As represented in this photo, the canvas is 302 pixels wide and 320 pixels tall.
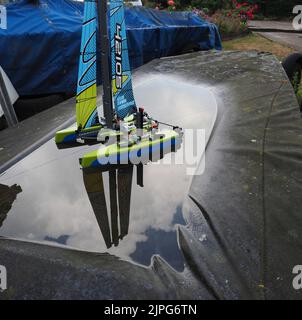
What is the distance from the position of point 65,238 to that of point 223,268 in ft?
5.39

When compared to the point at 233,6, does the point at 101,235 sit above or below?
below

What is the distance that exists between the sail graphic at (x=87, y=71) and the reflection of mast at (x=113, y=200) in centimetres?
106

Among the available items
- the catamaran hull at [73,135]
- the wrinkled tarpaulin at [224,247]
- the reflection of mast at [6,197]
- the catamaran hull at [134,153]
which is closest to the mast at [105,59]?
the catamaran hull at [73,135]

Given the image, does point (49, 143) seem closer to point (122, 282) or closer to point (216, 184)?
point (216, 184)

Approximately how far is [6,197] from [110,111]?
2.13 meters

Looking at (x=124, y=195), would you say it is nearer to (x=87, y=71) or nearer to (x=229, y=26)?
(x=87, y=71)

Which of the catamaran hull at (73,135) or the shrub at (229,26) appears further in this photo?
the shrub at (229,26)

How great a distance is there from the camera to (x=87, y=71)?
4.89m

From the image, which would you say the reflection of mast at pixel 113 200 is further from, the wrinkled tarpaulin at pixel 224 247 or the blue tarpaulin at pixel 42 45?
the blue tarpaulin at pixel 42 45

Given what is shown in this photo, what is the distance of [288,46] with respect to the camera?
48.9 ft

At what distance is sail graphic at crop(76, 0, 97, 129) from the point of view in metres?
4.65

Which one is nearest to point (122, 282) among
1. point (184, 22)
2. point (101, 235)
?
point (101, 235)

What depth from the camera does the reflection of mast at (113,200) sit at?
345cm

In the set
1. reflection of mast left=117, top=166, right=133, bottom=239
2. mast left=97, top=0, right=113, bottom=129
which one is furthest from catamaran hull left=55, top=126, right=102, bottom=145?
reflection of mast left=117, top=166, right=133, bottom=239
